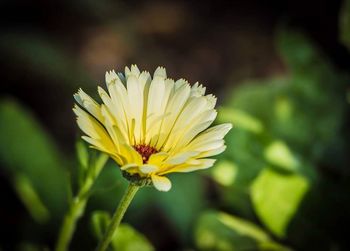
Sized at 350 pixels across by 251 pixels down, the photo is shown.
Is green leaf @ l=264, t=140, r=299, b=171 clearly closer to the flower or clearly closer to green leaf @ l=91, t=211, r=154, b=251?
green leaf @ l=91, t=211, r=154, b=251

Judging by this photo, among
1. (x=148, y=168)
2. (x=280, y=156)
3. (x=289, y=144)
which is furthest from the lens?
(x=289, y=144)

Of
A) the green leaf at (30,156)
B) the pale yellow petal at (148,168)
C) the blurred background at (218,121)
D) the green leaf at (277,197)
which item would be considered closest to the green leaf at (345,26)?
the blurred background at (218,121)

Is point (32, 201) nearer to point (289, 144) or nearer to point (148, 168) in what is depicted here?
point (289, 144)

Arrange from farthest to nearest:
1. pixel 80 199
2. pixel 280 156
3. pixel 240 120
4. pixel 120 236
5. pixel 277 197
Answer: pixel 240 120
pixel 280 156
pixel 277 197
pixel 120 236
pixel 80 199

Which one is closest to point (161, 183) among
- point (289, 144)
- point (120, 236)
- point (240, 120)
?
point (120, 236)

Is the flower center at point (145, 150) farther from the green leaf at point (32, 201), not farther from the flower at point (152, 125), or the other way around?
the green leaf at point (32, 201)

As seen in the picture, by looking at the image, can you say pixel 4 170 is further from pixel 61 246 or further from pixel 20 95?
pixel 61 246
